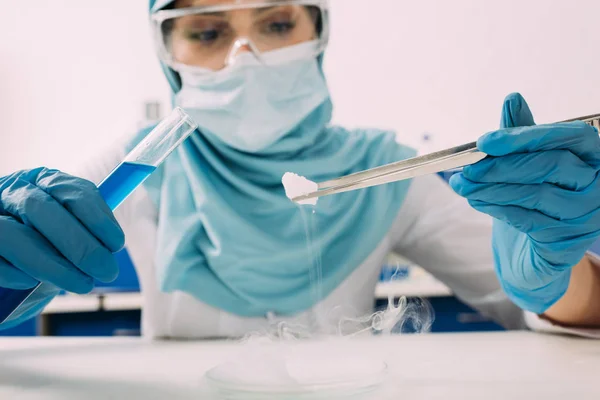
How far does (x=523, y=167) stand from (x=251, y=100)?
0.58 meters

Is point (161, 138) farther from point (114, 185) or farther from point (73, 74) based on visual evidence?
point (73, 74)

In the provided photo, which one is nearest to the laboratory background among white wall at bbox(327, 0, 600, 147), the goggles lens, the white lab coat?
white wall at bbox(327, 0, 600, 147)

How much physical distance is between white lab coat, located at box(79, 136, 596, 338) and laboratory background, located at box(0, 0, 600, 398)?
11 centimetres

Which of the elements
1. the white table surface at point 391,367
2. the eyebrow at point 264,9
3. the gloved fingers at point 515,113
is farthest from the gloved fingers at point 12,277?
the eyebrow at point 264,9

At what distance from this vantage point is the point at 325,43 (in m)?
1.12

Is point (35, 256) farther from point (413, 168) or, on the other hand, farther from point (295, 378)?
point (413, 168)

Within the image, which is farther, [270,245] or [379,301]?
[379,301]

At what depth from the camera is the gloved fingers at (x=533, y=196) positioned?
0.62m

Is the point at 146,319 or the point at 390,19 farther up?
the point at 390,19

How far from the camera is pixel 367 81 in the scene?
2350mm

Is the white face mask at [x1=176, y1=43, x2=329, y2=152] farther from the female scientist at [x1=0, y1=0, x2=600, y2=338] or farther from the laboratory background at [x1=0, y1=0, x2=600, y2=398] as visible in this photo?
the laboratory background at [x1=0, y1=0, x2=600, y2=398]

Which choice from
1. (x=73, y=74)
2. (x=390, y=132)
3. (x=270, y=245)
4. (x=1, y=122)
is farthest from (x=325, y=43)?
(x=1, y=122)

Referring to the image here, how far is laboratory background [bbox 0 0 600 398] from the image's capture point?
2.65 ft

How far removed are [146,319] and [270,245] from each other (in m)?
0.31
